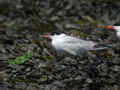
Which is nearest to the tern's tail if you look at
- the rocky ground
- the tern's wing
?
the tern's wing

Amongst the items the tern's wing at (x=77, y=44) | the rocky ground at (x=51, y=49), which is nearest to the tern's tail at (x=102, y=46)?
the tern's wing at (x=77, y=44)

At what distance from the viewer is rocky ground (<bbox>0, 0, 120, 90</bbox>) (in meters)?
4.02

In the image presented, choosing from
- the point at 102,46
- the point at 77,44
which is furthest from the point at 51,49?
the point at 102,46

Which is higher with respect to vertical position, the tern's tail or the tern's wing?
the tern's wing

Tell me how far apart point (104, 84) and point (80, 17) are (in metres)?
3.06

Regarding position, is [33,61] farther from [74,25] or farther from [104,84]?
[74,25]

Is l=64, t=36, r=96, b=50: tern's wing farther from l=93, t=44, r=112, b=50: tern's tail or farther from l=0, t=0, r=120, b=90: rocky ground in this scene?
l=0, t=0, r=120, b=90: rocky ground

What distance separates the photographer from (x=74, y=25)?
6.34 metres

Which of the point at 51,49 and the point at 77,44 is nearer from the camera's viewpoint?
the point at 77,44

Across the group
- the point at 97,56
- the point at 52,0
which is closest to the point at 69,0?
the point at 52,0

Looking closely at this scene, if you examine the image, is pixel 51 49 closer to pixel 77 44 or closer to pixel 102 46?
pixel 77 44

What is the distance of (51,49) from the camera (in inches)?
197

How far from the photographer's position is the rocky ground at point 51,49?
402cm

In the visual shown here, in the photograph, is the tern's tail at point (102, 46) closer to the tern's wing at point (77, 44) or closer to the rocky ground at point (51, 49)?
the tern's wing at point (77, 44)
